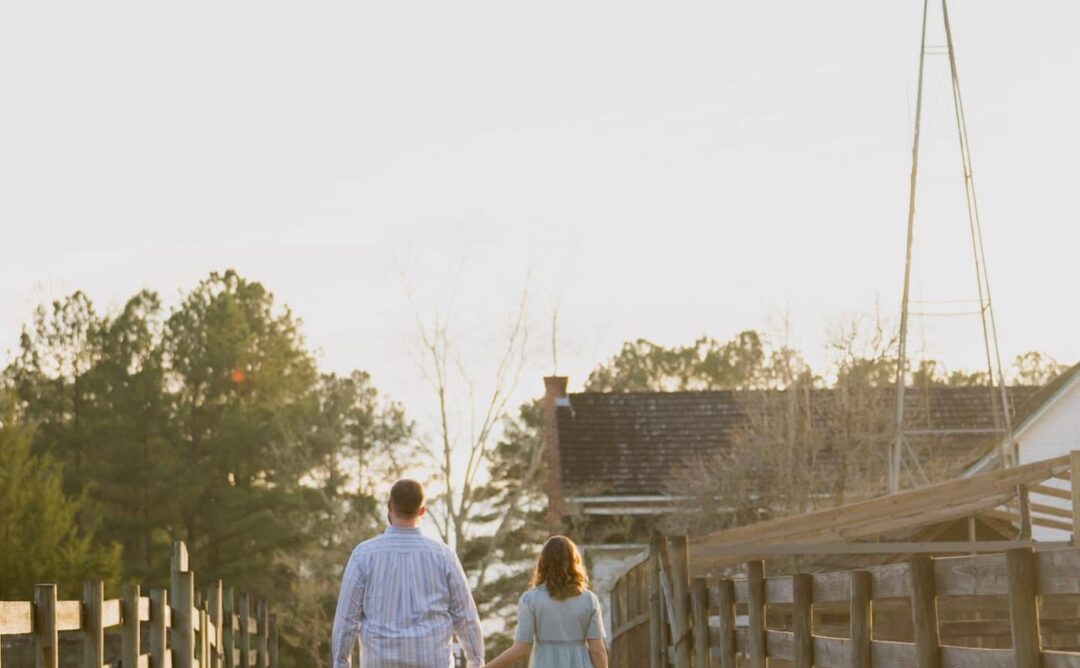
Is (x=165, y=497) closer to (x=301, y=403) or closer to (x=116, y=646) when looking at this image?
(x=301, y=403)

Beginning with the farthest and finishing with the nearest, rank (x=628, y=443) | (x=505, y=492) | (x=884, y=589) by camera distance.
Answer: (x=505, y=492)
(x=628, y=443)
(x=884, y=589)

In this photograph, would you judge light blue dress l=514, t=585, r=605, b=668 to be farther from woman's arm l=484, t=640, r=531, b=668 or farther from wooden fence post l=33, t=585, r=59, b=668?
wooden fence post l=33, t=585, r=59, b=668

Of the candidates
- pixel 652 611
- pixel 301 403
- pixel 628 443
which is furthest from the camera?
pixel 301 403

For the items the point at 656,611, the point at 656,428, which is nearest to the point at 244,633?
the point at 656,611

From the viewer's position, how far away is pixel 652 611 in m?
17.7

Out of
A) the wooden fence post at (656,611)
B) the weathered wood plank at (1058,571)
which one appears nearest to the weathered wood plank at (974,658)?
the weathered wood plank at (1058,571)

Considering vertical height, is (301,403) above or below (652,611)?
above

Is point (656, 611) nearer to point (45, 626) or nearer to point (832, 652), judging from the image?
point (832, 652)

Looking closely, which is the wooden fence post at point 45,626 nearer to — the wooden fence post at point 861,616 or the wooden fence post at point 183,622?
the wooden fence post at point 861,616

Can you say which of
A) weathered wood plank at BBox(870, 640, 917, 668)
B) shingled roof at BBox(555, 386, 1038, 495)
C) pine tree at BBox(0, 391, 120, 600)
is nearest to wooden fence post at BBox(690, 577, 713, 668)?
weathered wood plank at BBox(870, 640, 917, 668)

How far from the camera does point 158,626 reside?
43.2ft

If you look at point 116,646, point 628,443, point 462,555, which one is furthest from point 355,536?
point 116,646

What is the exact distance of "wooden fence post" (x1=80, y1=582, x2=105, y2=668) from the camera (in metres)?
10.2

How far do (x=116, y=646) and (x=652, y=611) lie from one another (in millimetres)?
8407
